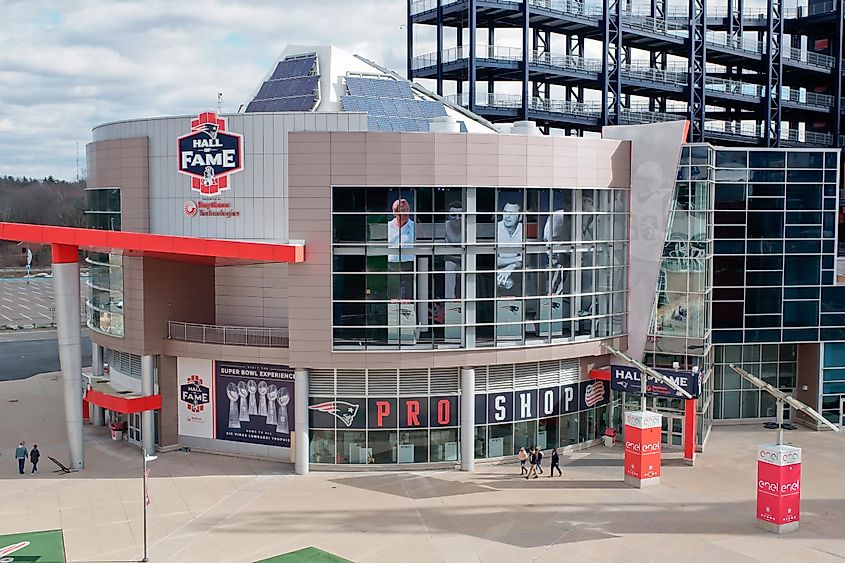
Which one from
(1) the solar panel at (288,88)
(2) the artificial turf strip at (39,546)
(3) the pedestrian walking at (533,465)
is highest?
(1) the solar panel at (288,88)

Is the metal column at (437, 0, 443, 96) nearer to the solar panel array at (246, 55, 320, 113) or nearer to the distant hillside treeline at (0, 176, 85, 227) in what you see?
the solar panel array at (246, 55, 320, 113)

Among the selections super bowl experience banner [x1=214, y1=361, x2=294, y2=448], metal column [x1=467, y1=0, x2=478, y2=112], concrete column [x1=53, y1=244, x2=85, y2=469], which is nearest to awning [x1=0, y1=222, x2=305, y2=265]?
concrete column [x1=53, y1=244, x2=85, y2=469]

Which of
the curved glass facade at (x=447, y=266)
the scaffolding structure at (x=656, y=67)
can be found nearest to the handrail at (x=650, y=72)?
the scaffolding structure at (x=656, y=67)

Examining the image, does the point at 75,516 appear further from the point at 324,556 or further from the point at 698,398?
the point at 698,398

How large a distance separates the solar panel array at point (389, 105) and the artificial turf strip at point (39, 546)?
19013mm

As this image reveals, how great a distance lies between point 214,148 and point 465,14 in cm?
3265

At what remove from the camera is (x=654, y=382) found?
123 ft

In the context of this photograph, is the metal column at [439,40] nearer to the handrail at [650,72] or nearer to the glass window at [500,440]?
the handrail at [650,72]

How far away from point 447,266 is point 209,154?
10396mm

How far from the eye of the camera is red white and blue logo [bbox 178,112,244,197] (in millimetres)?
35438

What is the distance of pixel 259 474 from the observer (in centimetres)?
3419

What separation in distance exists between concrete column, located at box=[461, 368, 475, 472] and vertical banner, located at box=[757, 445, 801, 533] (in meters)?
10.9

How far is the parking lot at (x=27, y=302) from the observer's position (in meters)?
84.9

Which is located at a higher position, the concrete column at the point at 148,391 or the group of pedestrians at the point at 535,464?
the concrete column at the point at 148,391
